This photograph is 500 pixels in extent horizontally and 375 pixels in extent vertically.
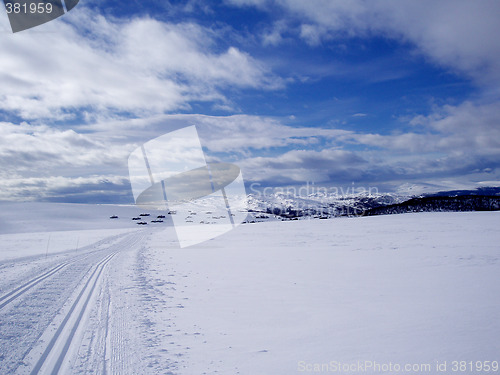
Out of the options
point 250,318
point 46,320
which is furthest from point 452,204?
point 46,320

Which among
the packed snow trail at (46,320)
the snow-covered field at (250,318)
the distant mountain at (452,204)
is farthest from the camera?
the distant mountain at (452,204)

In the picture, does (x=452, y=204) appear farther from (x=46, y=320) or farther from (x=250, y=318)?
(x=46, y=320)

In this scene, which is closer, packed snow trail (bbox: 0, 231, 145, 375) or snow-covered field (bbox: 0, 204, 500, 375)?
packed snow trail (bbox: 0, 231, 145, 375)

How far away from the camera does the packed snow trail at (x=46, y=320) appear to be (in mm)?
4508

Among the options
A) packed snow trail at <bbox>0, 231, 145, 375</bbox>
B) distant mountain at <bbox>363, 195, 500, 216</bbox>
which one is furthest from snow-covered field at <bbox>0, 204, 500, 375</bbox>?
distant mountain at <bbox>363, 195, 500, 216</bbox>

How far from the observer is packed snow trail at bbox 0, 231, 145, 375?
451 centimetres

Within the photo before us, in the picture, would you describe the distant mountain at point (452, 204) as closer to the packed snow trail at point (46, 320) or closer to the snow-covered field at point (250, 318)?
the snow-covered field at point (250, 318)

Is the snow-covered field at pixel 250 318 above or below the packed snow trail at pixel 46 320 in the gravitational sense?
below

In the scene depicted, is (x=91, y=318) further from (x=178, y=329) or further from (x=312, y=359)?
(x=312, y=359)

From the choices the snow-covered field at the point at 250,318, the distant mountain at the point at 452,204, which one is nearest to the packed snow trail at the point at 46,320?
the snow-covered field at the point at 250,318

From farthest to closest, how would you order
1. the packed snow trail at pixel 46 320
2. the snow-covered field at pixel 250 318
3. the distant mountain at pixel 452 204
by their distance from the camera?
the distant mountain at pixel 452 204
the snow-covered field at pixel 250 318
the packed snow trail at pixel 46 320

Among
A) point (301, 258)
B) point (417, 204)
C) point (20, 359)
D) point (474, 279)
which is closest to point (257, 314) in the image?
point (20, 359)

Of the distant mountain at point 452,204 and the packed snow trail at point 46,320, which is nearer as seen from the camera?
the packed snow trail at point 46,320

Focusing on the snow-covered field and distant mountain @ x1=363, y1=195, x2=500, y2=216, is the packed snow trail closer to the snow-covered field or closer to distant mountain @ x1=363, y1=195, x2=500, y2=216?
the snow-covered field
